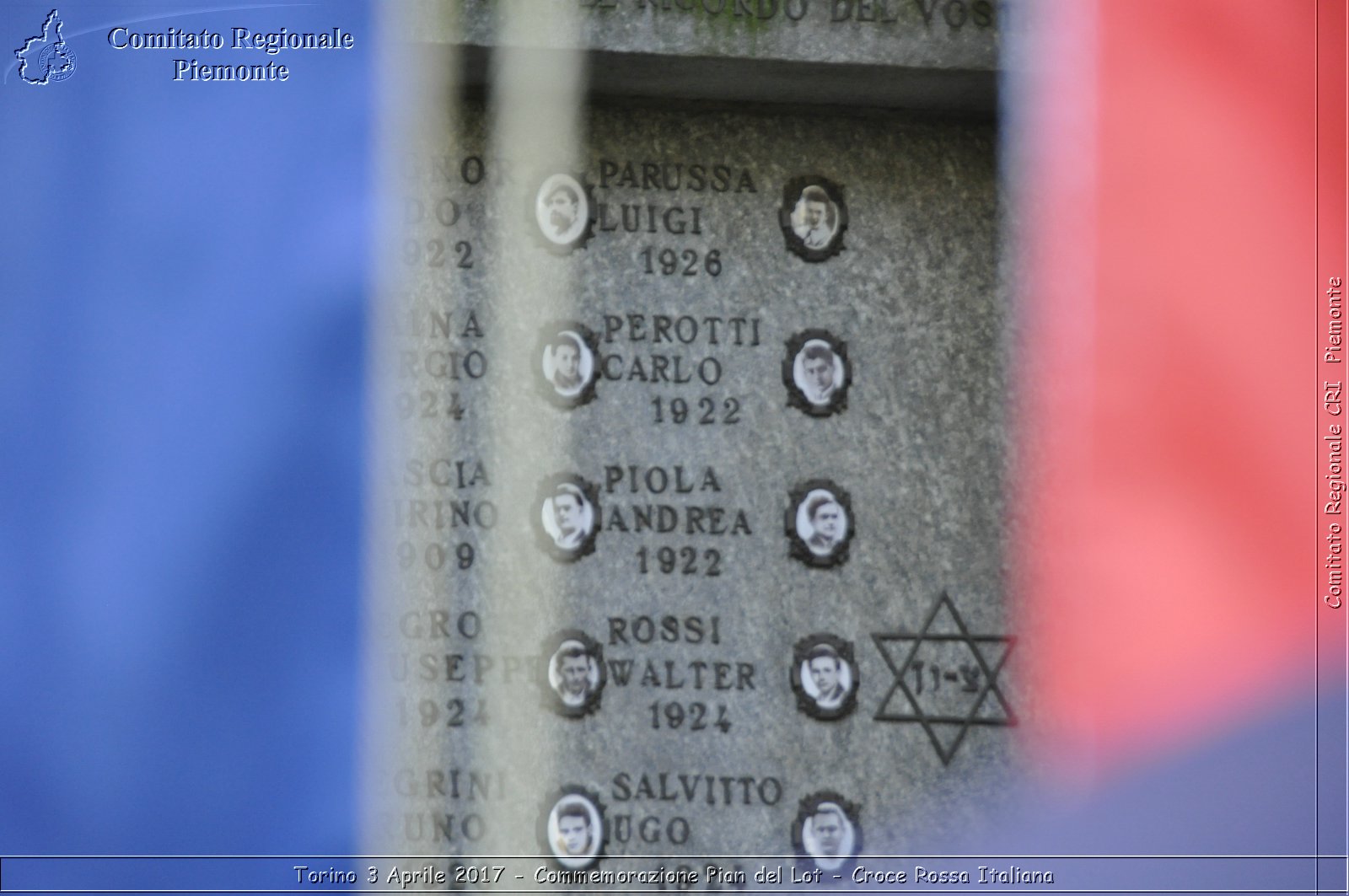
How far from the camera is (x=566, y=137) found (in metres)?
6.83

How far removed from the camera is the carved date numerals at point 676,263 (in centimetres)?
685

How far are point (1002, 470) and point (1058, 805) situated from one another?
45.0 inches

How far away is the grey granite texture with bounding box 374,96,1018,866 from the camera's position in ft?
21.6

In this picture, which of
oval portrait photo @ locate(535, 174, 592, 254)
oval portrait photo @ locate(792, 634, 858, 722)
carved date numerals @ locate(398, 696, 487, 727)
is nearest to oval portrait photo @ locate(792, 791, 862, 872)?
oval portrait photo @ locate(792, 634, 858, 722)

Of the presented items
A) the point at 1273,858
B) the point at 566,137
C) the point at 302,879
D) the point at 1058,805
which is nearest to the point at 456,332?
the point at 566,137

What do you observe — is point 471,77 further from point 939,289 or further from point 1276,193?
point 1276,193

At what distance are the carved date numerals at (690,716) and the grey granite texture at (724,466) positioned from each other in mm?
10

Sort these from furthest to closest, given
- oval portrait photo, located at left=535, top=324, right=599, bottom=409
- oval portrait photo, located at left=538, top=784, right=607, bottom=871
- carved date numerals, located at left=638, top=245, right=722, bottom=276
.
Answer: carved date numerals, located at left=638, top=245, right=722, bottom=276, oval portrait photo, located at left=535, top=324, right=599, bottom=409, oval portrait photo, located at left=538, top=784, right=607, bottom=871

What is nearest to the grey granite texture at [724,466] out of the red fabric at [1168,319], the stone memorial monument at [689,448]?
the stone memorial monument at [689,448]

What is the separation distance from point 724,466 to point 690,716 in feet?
2.78

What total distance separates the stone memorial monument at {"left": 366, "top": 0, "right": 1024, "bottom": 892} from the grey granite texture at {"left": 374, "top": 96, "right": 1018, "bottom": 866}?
0.4 inches

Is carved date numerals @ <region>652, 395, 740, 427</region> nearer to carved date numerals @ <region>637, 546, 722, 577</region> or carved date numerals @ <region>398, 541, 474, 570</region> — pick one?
carved date numerals @ <region>637, 546, 722, 577</region>

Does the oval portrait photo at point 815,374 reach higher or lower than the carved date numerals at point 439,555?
higher

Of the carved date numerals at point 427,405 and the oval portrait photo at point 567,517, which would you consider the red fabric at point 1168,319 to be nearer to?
the oval portrait photo at point 567,517
